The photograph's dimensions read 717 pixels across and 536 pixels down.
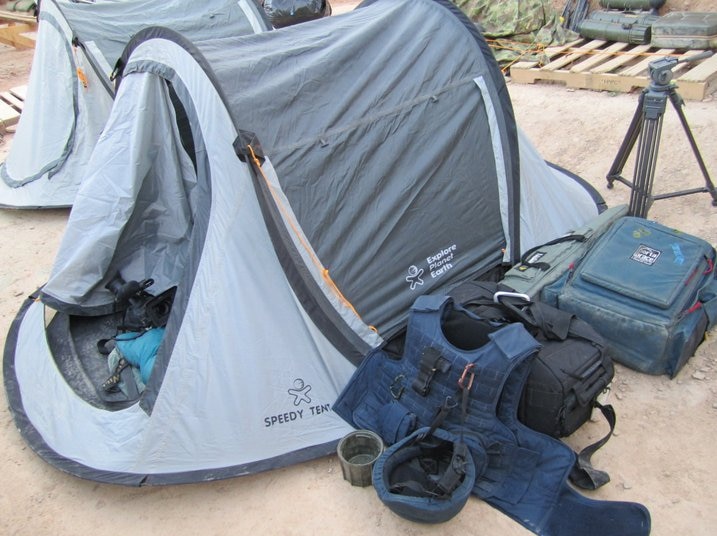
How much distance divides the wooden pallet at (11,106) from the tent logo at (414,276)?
5811 millimetres

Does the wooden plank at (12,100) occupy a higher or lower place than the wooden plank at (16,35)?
lower

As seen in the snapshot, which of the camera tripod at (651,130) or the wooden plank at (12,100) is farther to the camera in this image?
the wooden plank at (12,100)

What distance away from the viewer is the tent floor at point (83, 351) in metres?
3.26

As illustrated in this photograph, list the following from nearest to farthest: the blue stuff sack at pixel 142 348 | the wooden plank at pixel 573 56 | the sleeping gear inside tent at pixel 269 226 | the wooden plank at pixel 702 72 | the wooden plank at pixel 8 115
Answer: the sleeping gear inside tent at pixel 269 226 → the blue stuff sack at pixel 142 348 → the wooden plank at pixel 702 72 → the wooden plank at pixel 573 56 → the wooden plank at pixel 8 115

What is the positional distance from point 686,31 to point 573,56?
41.0 inches

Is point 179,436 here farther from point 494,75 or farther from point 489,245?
point 494,75

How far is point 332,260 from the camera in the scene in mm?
3055

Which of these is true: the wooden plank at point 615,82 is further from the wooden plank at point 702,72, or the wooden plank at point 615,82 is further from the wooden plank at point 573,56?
the wooden plank at point 573,56

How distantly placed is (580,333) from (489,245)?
0.94 meters

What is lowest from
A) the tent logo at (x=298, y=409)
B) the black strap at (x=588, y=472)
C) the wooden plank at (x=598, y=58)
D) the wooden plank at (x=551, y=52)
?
the black strap at (x=588, y=472)

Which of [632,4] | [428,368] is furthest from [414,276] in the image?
[632,4]

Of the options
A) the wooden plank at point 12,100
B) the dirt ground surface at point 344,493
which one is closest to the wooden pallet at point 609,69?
the dirt ground surface at point 344,493

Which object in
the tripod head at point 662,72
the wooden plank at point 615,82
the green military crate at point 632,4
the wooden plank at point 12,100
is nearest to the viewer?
the tripod head at point 662,72

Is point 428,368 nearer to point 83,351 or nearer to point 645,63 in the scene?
point 83,351
